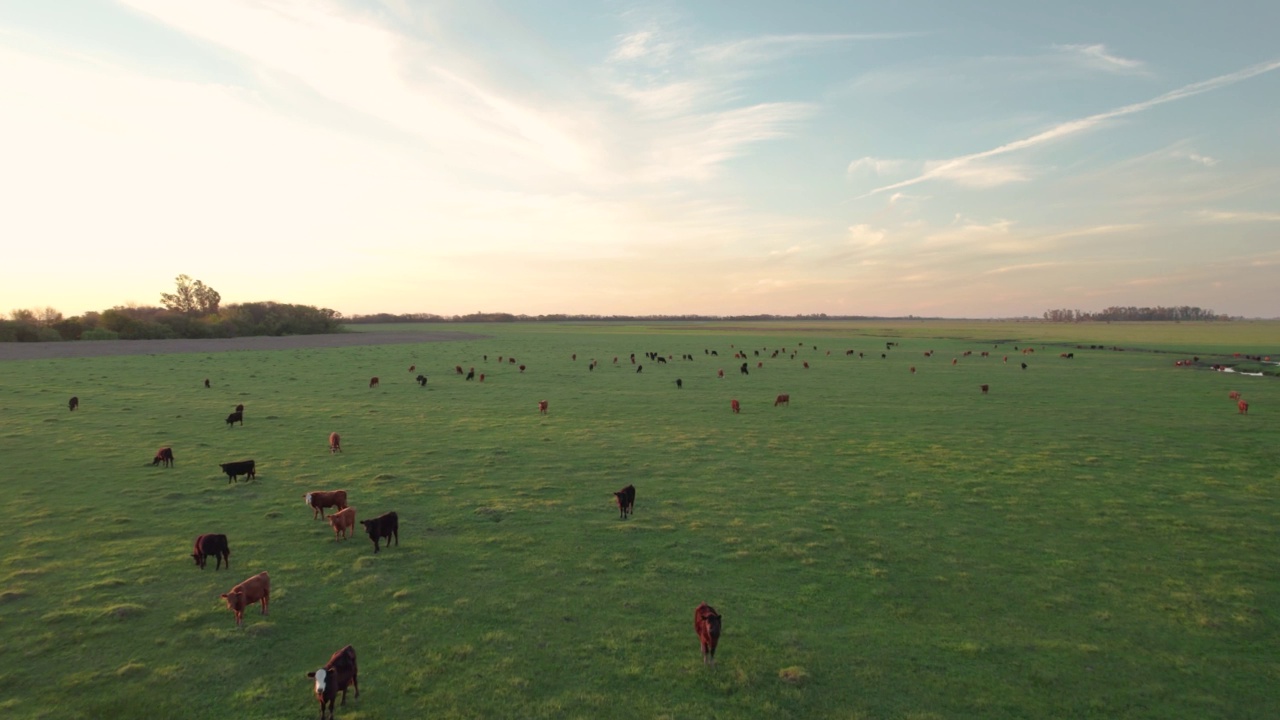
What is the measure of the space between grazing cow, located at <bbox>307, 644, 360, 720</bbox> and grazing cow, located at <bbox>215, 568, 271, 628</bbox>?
2432 mm

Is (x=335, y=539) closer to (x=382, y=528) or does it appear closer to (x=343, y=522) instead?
(x=343, y=522)

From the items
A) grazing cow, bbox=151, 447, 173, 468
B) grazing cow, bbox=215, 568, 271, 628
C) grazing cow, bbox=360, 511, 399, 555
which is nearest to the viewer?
grazing cow, bbox=215, 568, 271, 628

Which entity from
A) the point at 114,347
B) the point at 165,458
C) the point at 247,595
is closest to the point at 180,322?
the point at 114,347

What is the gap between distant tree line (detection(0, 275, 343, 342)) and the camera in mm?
91062

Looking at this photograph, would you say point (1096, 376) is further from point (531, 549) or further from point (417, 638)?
point (417, 638)

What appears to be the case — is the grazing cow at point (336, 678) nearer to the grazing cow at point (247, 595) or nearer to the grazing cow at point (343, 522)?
the grazing cow at point (247, 595)

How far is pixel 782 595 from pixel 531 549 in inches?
212

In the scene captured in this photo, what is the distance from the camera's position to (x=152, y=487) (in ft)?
55.3

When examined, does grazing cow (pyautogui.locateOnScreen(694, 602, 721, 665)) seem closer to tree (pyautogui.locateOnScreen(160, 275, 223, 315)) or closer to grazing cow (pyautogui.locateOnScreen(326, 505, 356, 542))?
grazing cow (pyautogui.locateOnScreen(326, 505, 356, 542))

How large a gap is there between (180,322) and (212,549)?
122 metres

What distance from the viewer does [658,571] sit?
1164cm

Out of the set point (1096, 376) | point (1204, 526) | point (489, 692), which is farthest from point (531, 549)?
point (1096, 376)

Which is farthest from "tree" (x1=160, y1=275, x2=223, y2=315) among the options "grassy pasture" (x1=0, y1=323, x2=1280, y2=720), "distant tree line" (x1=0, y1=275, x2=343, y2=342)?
"grassy pasture" (x1=0, y1=323, x2=1280, y2=720)

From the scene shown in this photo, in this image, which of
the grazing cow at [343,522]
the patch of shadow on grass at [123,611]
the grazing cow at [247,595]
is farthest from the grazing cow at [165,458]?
the grazing cow at [247,595]
